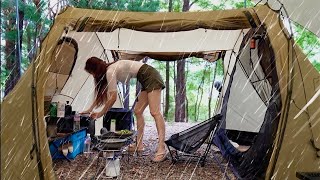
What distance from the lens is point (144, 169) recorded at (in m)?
3.25

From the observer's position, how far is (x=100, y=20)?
8.87 feet

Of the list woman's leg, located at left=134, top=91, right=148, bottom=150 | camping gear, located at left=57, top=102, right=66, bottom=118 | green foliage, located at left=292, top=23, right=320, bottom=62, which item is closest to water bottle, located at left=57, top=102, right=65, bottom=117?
camping gear, located at left=57, top=102, right=66, bottom=118

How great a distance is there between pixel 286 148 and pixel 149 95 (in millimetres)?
1531

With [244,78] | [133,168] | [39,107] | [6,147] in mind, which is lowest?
[133,168]

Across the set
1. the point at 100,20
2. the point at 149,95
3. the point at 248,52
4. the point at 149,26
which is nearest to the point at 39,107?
the point at 100,20

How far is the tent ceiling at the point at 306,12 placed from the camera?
432 centimetres

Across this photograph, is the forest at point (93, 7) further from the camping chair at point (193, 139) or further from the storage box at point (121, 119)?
the camping chair at point (193, 139)

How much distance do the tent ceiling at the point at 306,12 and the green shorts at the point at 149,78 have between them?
226cm

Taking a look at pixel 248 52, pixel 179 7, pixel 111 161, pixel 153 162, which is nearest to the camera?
pixel 111 161

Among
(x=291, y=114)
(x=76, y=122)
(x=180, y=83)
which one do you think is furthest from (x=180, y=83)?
(x=291, y=114)

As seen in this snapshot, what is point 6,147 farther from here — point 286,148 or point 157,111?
point 286,148

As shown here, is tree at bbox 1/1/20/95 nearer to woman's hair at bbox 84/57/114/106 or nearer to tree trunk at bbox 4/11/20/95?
tree trunk at bbox 4/11/20/95

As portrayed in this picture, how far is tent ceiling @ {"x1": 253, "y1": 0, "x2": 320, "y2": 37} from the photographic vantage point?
432 cm

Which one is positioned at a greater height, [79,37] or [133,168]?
[79,37]
